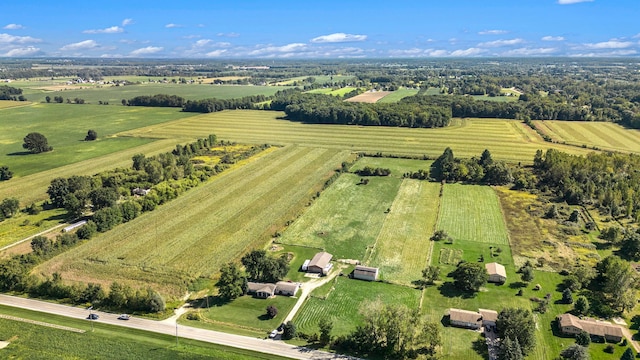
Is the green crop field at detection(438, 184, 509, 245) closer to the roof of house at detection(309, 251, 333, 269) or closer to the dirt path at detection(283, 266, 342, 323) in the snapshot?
the roof of house at detection(309, 251, 333, 269)

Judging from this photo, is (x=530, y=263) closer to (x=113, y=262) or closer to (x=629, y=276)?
(x=629, y=276)

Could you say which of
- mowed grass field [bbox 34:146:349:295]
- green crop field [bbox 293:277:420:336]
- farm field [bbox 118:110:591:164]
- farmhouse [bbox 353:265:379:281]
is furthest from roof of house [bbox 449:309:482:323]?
farm field [bbox 118:110:591:164]

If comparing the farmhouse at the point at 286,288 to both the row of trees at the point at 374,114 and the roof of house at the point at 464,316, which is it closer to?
the roof of house at the point at 464,316

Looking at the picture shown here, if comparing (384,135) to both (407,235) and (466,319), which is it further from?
(466,319)

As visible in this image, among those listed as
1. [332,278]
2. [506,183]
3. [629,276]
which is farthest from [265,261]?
[506,183]

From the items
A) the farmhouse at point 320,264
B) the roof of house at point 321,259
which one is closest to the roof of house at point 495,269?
the farmhouse at point 320,264

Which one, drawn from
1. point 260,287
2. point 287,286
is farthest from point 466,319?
point 260,287
